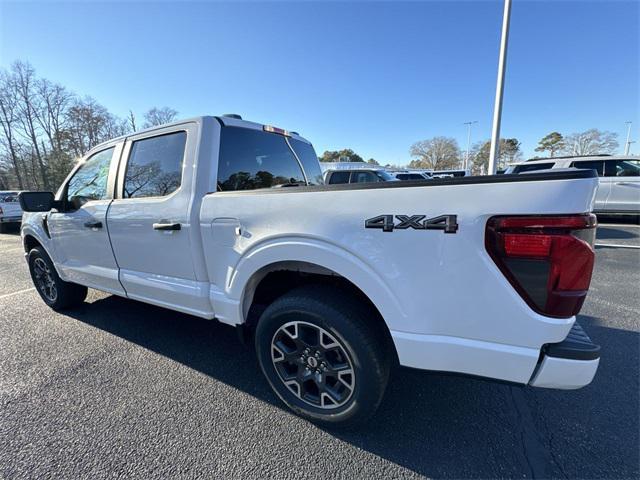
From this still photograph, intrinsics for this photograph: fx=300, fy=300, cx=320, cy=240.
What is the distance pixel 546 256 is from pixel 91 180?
12.5 ft

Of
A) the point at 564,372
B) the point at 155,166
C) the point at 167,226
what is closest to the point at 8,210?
the point at 155,166

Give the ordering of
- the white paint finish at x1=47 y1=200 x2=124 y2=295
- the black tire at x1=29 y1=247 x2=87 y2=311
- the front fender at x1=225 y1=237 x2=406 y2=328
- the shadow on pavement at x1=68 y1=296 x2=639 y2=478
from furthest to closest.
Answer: the black tire at x1=29 y1=247 x2=87 y2=311 → the white paint finish at x1=47 y1=200 x2=124 y2=295 → the shadow on pavement at x1=68 y1=296 x2=639 y2=478 → the front fender at x1=225 y1=237 x2=406 y2=328

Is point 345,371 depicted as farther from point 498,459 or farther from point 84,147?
point 84,147

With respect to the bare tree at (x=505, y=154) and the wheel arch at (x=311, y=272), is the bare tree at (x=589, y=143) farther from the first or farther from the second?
the wheel arch at (x=311, y=272)

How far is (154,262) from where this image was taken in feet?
8.15

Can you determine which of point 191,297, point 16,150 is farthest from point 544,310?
point 16,150

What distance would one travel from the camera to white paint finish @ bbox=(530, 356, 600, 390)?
132cm

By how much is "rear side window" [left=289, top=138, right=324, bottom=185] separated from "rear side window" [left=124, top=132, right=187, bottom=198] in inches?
43.8

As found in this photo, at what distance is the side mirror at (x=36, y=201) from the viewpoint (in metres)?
2.96

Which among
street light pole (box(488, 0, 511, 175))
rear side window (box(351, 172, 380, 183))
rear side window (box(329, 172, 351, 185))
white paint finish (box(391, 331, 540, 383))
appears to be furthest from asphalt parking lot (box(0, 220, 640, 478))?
rear side window (box(329, 172, 351, 185))

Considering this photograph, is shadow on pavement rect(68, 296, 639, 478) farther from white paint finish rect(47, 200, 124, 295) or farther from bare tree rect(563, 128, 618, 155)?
bare tree rect(563, 128, 618, 155)

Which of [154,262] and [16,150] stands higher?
[16,150]

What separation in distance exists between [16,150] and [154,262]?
168 feet

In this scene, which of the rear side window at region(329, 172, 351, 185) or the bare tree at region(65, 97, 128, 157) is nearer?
the rear side window at region(329, 172, 351, 185)
